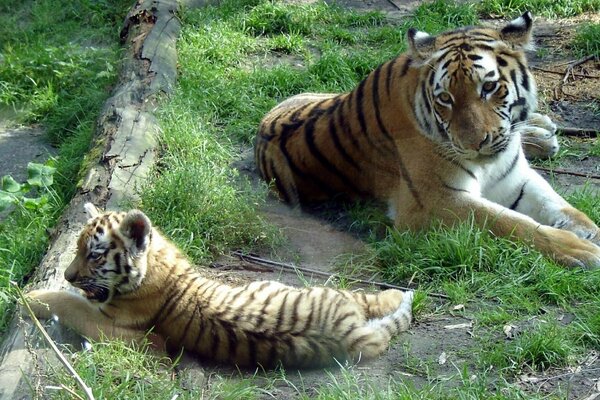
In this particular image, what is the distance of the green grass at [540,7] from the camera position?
960 cm

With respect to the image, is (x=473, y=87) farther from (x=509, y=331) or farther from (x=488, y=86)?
(x=509, y=331)

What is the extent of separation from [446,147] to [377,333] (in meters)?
1.53

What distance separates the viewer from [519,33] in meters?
5.99

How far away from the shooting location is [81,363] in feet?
15.1

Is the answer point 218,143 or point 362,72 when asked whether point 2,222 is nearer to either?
point 218,143

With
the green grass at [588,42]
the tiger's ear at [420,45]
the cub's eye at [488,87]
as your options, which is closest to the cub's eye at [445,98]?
the cub's eye at [488,87]

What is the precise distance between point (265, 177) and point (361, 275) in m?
1.55

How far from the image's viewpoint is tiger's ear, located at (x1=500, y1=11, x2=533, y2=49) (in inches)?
235

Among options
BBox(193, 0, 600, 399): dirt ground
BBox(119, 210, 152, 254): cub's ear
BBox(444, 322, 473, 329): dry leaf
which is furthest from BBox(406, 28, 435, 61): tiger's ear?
BBox(119, 210, 152, 254): cub's ear

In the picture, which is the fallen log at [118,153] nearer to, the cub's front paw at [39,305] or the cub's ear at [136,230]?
the cub's front paw at [39,305]

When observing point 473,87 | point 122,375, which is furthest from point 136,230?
point 473,87

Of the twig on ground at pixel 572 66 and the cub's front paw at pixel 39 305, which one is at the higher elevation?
the cub's front paw at pixel 39 305

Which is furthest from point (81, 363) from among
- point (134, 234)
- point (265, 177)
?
point (265, 177)

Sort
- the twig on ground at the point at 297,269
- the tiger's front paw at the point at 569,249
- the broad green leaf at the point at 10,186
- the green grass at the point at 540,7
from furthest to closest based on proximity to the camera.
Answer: the green grass at the point at 540,7 < the broad green leaf at the point at 10,186 < the twig on ground at the point at 297,269 < the tiger's front paw at the point at 569,249
